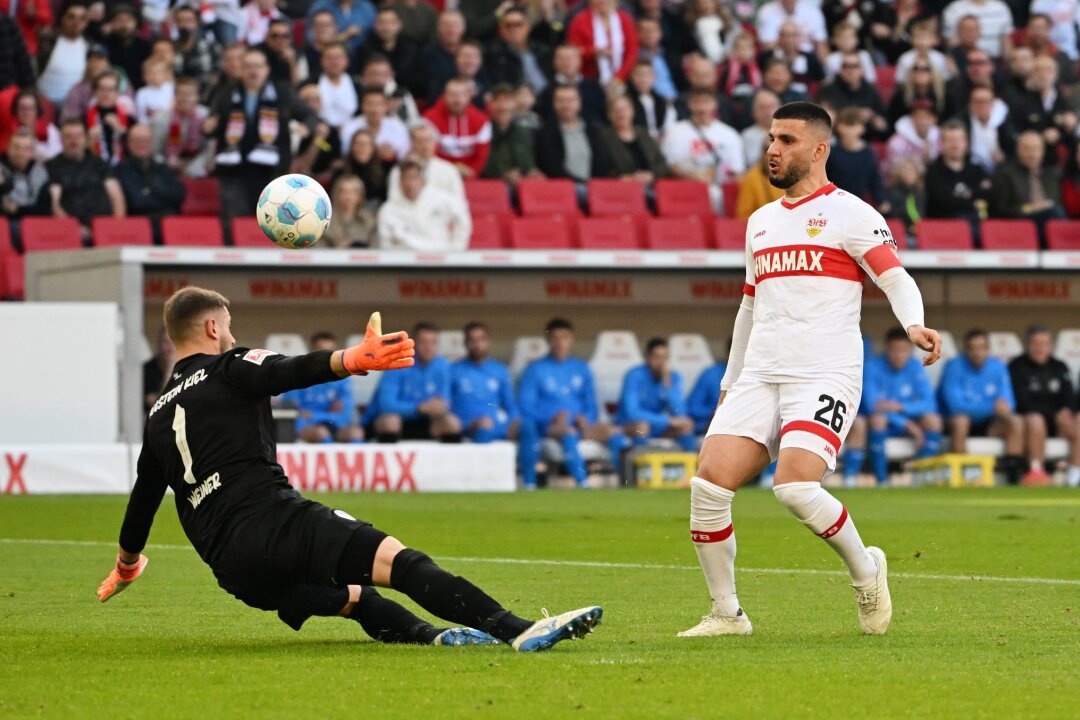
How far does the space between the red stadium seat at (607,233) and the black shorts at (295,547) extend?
1330cm

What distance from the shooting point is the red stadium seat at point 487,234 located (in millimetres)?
19391

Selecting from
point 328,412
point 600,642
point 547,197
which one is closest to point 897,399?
point 547,197

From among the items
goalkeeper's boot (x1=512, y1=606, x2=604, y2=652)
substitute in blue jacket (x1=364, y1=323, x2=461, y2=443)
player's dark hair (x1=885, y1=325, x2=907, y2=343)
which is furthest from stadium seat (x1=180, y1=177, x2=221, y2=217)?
goalkeeper's boot (x1=512, y1=606, x2=604, y2=652)

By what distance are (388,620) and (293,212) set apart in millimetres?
2973

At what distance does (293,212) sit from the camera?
30.0ft

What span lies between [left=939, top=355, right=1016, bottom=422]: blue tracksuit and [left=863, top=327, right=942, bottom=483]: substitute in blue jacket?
22 cm

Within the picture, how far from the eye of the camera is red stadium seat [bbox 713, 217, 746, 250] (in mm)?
19844

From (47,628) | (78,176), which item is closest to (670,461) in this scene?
(78,176)

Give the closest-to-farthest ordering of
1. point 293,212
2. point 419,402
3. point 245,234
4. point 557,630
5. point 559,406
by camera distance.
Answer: point 557,630
point 293,212
point 419,402
point 245,234
point 559,406

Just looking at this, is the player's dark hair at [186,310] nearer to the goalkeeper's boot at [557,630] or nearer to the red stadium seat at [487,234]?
the goalkeeper's boot at [557,630]

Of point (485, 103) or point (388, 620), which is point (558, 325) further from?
point (388, 620)

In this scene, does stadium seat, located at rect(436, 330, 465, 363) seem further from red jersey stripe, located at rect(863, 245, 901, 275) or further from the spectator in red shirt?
red jersey stripe, located at rect(863, 245, 901, 275)

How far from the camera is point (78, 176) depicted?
18500 mm

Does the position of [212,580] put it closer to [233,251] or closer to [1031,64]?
[233,251]
